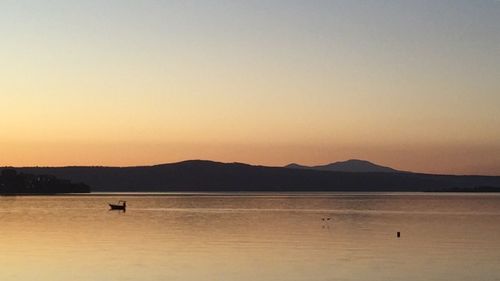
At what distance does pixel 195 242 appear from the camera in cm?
5906

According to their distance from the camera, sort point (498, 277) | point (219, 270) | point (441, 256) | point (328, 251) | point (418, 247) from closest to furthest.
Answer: point (498, 277) → point (219, 270) → point (441, 256) → point (328, 251) → point (418, 247)

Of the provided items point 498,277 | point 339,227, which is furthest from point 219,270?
point 339,227

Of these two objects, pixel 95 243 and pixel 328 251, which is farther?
pixel 95 243

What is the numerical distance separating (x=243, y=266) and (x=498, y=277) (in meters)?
13.3

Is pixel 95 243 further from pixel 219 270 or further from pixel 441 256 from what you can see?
pixel 441 256

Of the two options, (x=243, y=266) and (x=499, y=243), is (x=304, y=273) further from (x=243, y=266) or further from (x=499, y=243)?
(x=499, y=243)

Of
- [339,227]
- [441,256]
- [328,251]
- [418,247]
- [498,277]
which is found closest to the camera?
[498,277]

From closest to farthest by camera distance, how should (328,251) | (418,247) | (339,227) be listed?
(328,251) → (418,247) → (339,227)

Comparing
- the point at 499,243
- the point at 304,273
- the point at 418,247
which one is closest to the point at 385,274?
the point at 304,273

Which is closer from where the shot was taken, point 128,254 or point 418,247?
point 128,254

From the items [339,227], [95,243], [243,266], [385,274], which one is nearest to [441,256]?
[385,274]

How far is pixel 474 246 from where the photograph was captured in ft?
181

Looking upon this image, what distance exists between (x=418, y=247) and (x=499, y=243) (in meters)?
7.06

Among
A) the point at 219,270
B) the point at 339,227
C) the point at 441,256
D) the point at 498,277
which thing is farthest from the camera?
the point at 339,227
